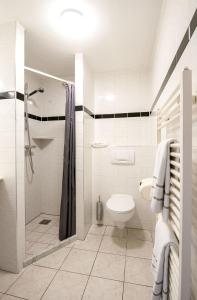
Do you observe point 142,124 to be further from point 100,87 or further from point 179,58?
point 179,58

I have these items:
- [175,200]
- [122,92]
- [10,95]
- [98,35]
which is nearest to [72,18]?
[98,35]

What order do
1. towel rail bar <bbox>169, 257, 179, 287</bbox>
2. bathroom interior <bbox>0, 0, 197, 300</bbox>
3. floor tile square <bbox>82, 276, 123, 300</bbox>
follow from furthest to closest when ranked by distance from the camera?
floor tile square <bbox>82, 276, 123, 300</bbox>, bathroom interior <bbox>0, 0, 197, 300</bbox>, towel rail bar <bbox>169, 257, 179, 287</bbox>

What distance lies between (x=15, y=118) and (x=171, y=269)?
1.64m

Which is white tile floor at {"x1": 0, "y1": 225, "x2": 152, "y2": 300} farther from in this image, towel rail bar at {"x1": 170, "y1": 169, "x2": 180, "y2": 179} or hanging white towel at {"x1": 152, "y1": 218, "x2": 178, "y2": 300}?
towel rail bar at {"x1": 170, "y1": 169, "x2": 180, "y2": 179}

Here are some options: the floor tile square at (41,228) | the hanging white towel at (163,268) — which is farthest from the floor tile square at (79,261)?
the hanging white towel at (163,268)

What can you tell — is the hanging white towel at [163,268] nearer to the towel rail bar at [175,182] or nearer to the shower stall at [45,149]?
the towel rail bar at [175,182]

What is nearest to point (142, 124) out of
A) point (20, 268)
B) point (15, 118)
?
point (15, 118)

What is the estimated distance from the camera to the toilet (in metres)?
1.90

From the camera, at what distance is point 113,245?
203 centimetres

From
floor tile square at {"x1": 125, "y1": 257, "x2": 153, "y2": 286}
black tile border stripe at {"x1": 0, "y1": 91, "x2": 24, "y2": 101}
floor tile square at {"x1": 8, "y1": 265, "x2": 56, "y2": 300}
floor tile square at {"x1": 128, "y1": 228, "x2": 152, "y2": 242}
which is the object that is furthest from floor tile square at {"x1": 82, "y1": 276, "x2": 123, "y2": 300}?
black tile border stripe at {"x1": 0, "y1": 91, "x2": 24, "y2": 101}

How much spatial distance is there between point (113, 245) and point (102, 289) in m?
0.65

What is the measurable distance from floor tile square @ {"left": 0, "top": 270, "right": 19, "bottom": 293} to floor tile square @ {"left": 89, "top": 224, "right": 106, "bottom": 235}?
1063 mm

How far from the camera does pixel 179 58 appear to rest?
0.98 meters

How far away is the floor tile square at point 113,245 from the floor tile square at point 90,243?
0.06 meters
